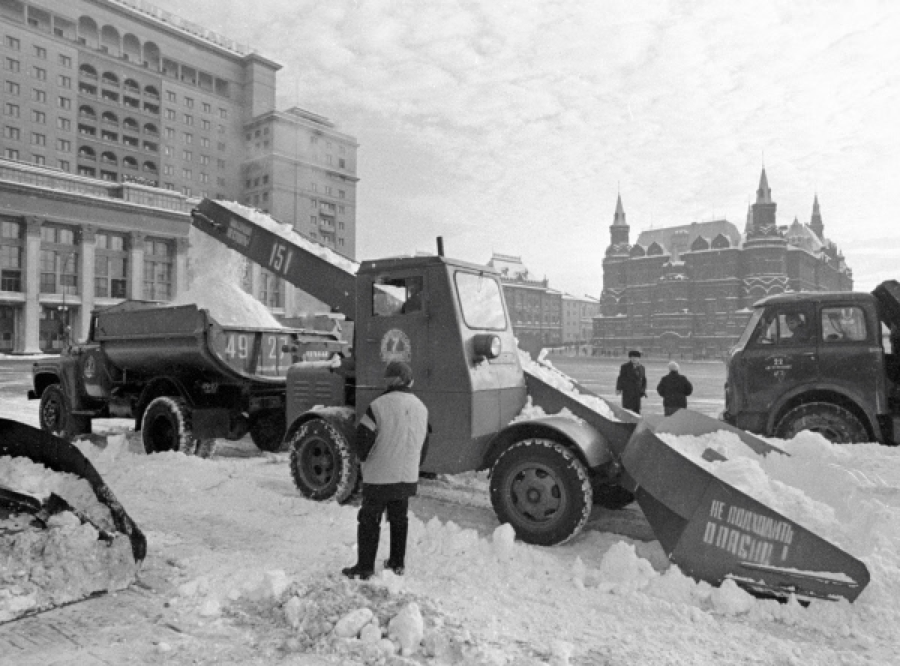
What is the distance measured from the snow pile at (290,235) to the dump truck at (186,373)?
4.71ft

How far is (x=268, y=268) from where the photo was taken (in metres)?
7.83

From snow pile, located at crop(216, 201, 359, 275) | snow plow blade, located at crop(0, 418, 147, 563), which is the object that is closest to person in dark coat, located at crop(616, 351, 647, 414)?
snow pile, located at crop(216, 201, 359, 275)

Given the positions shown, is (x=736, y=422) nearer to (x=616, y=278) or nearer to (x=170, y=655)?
(x=170, y=655)

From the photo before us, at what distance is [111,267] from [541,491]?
6810 cm

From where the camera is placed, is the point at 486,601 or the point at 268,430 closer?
the point at 486,601

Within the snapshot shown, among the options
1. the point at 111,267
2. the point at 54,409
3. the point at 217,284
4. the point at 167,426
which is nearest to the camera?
the point at 167,426

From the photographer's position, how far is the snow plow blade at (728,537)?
3912 millimetres

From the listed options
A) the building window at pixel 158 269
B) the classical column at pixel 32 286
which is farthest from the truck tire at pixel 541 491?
the building window at pixel 158 269

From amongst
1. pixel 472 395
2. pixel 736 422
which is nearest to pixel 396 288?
pixel 472 395

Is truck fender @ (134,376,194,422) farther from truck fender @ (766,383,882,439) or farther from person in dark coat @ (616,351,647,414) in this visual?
truck fender @ (766,383,882,439)

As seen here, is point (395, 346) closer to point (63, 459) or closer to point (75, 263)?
point (63, 459)

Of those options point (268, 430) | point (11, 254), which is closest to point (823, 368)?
point (268, 430)

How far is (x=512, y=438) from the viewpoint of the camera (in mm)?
5676

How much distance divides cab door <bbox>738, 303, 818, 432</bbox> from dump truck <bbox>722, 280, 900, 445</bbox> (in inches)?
0.5
